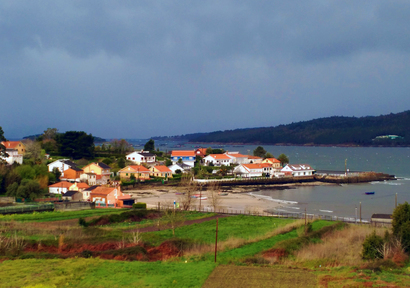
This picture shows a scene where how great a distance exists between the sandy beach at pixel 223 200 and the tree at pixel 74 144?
19639 millimetres

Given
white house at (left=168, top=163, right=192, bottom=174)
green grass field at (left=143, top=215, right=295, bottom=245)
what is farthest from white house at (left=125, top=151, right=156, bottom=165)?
green grass field at (left=143, top=215, right=295, bottom=245)

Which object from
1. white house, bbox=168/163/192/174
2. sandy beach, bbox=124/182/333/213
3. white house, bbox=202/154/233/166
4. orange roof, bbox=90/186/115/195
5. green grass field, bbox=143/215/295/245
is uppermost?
white house, bbox=202/154/233/166

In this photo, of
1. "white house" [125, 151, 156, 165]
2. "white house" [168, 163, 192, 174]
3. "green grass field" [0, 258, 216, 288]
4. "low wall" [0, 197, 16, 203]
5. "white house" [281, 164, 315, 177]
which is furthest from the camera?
"white house" [281, 164, 315, 177]

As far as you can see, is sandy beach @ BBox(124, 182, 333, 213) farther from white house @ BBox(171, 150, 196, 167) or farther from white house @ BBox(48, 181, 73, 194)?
white house @ BBox(171, 150, 196, 167)

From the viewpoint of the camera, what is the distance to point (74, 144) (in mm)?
65062

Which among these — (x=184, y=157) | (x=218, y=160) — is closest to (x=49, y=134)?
(x=184, y=157)

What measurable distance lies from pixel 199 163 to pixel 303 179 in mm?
21239

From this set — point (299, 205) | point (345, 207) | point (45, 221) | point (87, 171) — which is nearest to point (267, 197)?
point (299, 205)

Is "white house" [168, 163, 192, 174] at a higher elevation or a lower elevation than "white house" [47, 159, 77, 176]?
lower

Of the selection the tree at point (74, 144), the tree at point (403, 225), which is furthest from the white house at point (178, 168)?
the tree at point (403, 225)

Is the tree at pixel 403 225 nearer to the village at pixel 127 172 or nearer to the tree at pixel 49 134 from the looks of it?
the village at pixel 127 172

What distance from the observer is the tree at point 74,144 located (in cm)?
6506

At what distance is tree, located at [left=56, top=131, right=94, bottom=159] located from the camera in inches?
2562

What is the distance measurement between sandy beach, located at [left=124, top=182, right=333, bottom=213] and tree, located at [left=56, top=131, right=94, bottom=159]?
773 inches
